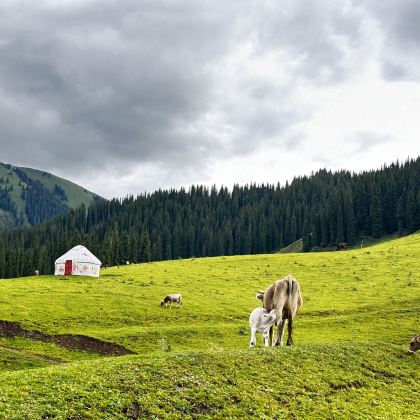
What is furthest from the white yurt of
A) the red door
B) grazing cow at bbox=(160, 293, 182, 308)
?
grazing cow at bbox=(160, 293, 182, 308)

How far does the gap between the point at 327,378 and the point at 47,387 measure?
1082 cm

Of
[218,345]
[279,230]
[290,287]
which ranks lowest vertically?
[218,345]

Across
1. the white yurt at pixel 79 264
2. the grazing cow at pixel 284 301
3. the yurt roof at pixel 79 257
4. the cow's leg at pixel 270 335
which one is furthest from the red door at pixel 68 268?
the grazing cow at pixel 284 301

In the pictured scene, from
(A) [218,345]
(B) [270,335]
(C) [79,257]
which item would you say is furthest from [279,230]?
(B) [270,335]

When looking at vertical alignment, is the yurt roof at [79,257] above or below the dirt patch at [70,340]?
above

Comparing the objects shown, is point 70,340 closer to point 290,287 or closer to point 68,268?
point 290,287

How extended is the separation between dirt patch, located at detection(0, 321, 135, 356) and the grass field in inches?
24.6

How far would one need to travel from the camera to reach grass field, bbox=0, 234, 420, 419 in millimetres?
13453

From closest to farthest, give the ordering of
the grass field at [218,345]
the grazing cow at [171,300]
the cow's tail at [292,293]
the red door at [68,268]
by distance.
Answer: the grass field at [218,345] < the cow's tail at [292,293] < the grazing cow at [171,300] < the red door at [68,268]

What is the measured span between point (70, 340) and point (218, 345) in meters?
11.2

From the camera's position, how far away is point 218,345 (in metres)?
34.1

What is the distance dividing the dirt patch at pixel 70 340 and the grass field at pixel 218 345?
62 cm

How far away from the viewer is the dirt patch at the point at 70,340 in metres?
33.1

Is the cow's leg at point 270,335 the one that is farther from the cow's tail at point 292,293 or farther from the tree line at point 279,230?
the tree line at point 279,230
